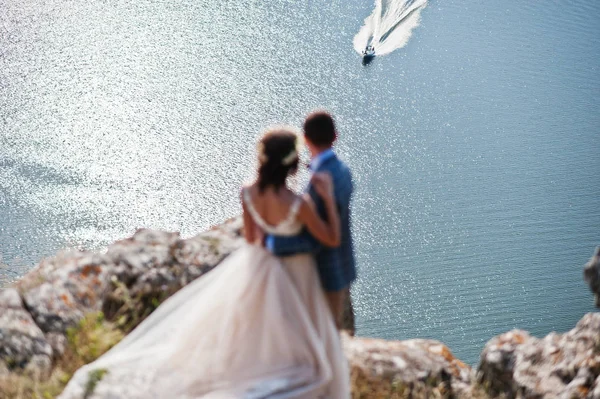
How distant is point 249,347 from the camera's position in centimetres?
556

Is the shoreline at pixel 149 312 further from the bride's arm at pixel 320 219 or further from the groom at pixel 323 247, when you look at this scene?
the bride's arm at pixel 320 219

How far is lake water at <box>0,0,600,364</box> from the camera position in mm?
17938

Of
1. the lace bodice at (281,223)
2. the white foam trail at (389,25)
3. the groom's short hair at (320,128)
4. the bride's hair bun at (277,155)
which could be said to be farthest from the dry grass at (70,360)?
the white foam trail at (389,25)

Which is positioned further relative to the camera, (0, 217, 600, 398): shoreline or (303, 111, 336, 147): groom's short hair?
(0, 217, 600, 398): shoreline

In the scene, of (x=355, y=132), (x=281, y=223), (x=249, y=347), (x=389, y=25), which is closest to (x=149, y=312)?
(x=249, y=347)

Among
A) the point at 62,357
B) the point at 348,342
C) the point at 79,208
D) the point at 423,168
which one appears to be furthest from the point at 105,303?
the point at 423,168

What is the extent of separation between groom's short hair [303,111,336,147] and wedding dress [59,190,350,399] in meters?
0.55

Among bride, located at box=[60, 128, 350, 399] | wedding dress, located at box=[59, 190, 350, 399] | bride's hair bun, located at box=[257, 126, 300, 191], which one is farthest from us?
wedding dress, located at box=[59, 190, 350, 399]

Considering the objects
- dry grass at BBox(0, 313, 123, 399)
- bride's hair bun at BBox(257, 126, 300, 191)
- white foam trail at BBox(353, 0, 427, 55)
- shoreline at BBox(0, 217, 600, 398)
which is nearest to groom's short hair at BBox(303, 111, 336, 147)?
bride's hair bun at BBox(257, 126, 300, 191)

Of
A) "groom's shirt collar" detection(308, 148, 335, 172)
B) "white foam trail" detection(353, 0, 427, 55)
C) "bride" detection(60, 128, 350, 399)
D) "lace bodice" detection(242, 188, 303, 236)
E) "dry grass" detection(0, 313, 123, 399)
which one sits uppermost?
"white foam trail" detection(353, 0, 427, 55)

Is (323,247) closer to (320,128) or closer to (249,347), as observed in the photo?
(320,128)

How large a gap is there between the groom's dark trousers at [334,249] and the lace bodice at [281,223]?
55mm

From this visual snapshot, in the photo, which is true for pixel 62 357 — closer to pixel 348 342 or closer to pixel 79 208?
pixel 348 342

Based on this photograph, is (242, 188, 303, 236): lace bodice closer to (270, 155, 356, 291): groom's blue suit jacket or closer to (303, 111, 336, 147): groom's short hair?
(270, 155, 356, 291): groom's blue suit jacket
